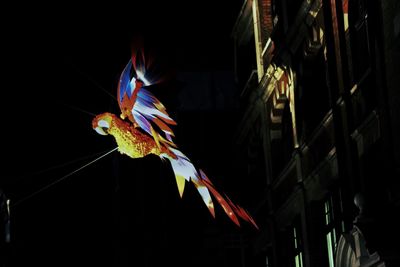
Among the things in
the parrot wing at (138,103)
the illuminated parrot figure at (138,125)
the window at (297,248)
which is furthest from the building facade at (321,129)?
the parrot wing at (138,103)

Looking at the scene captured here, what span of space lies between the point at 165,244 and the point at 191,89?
7.76 m

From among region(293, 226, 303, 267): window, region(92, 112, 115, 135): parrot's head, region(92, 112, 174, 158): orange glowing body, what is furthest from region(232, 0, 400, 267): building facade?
region(92, 112, 115, 135): parrot's head

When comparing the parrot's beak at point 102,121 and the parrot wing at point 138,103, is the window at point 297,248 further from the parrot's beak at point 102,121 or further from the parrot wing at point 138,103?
the parrot's beak at point 102,121

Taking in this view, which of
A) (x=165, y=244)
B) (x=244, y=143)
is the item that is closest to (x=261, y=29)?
(x=244, y=143)

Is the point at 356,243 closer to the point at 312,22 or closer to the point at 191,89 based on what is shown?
the point at 312,22

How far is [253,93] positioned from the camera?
33781 mm

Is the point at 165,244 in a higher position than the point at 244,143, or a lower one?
lower

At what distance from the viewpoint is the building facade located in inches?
780

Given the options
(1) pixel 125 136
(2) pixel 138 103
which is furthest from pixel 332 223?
(2) pixel 138 103

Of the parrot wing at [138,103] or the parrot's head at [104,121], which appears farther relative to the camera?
the parrot wing at [138,103]

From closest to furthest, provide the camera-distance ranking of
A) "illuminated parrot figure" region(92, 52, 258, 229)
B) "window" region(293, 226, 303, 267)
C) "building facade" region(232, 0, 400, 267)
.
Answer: "building facade" region(232, 0, 400, 267), "illuminated parrot figure" region(92, 52, 258, 229), "window" region(293, 226, 303, 267)

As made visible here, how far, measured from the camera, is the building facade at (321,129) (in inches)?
780

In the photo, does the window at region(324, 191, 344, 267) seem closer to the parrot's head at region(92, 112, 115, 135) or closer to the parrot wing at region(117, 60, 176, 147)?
the parrot wing at region(117, 60, 176, 147)

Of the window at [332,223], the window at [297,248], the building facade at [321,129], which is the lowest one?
the window at [297,248]
